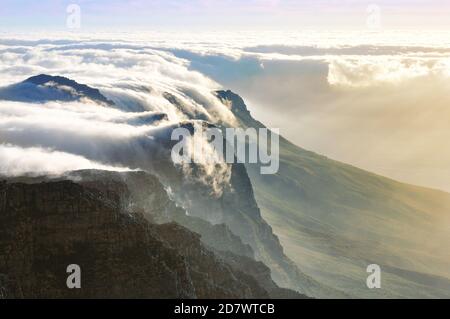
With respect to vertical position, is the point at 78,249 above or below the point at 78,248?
below

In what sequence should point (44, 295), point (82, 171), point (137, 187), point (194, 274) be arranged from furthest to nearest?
point (137, 187) < point (82, 171) < point (194, 274) < point (44, 295)

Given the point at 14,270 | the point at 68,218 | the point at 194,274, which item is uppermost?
the point at 68,218

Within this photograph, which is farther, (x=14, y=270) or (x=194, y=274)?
(x=194, y=274)

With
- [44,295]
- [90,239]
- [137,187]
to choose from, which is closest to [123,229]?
[90,239]

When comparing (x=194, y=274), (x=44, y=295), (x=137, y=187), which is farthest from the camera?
(x=137, y=187)

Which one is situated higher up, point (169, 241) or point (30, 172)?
point (30, 172)

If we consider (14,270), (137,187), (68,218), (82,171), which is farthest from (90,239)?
(137,187)

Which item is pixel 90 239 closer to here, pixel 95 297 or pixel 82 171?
pixel 95 297

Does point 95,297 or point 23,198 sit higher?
point 23,198
